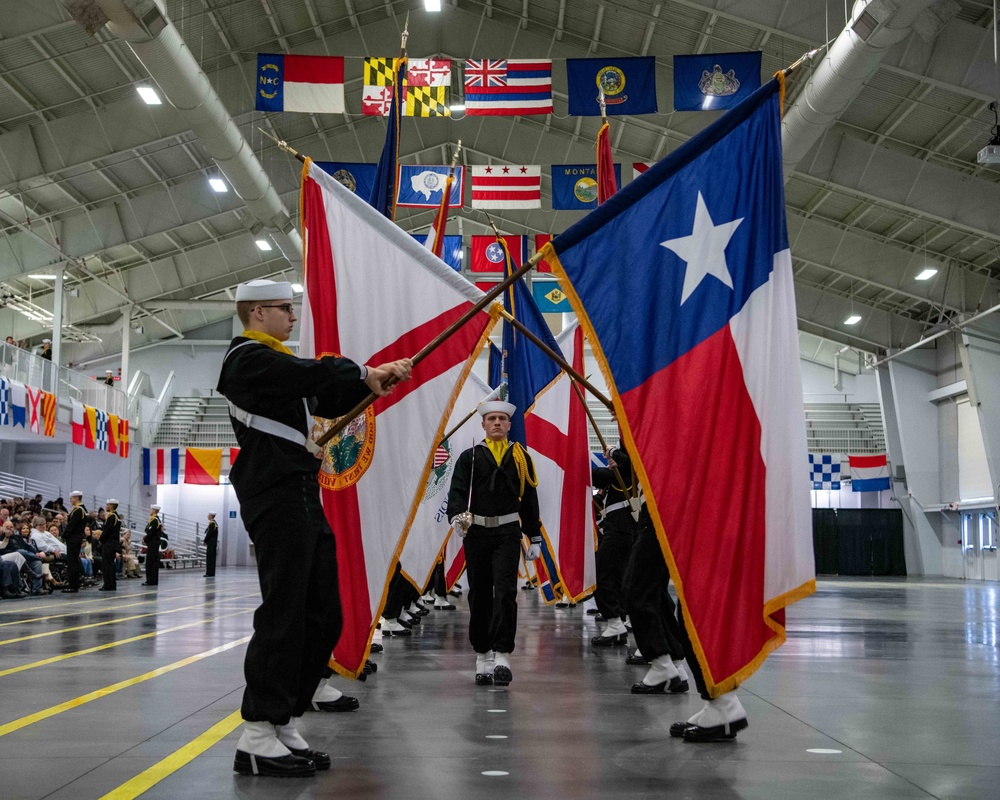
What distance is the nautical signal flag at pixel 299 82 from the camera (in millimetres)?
14508

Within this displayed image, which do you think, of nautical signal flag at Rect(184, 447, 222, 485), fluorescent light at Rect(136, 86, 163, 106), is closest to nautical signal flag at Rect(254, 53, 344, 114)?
fluorescent light at Rect(136, 86, 163, 106)

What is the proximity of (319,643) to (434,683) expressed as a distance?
95.2 inches

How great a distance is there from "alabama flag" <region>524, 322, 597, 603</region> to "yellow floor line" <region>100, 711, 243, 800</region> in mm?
5715

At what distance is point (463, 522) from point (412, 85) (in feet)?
33.9

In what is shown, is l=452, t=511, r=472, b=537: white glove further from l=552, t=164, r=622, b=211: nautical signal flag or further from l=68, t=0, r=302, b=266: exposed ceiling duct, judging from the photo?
l=552, t=164, r=622, b=211: nautical signal flag

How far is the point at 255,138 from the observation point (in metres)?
23.5

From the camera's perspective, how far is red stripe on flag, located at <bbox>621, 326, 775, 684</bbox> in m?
4.14

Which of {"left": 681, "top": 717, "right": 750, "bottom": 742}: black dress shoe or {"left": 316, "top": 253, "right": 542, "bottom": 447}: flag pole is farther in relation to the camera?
{"left": 681, "top": 717, "right": 750, "bottom": 742}: black dress shoe

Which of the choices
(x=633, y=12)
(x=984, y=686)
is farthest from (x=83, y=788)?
(x=633, y=12)

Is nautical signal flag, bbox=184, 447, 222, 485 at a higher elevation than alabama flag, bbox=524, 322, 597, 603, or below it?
higher

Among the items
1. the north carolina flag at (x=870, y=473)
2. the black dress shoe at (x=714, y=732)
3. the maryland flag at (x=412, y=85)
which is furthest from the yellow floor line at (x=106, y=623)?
the north carolina flag at (x=870, y=473)

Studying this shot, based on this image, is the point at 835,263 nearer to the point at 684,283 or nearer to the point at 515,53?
the point at 515,53

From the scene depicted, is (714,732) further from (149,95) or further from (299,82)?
(149,95)

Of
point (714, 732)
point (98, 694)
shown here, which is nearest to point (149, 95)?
point (98, 694)
